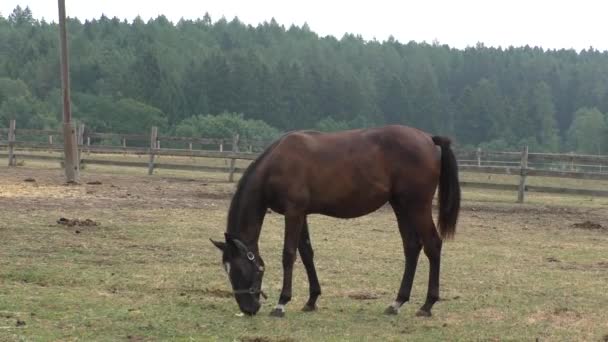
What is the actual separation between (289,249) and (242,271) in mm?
452

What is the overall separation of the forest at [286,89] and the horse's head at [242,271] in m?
70.6

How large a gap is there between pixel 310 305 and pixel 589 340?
2.36 m

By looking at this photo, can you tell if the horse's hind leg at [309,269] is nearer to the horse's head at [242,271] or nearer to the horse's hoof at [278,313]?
the horse's hoof at [278,313]

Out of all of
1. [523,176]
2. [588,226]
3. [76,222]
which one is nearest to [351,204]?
[76,222]

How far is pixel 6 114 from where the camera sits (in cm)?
8400

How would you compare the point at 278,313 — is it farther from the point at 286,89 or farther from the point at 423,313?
the point at 286,89

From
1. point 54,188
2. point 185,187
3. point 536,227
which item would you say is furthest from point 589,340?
point 185,187

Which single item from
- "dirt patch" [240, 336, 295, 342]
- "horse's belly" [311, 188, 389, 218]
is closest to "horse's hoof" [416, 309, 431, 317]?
"horse's belly" [311, 188, 389, 218]

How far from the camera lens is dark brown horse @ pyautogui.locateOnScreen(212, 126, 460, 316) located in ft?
23.3

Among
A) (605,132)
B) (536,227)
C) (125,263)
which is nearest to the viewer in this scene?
(125,263)

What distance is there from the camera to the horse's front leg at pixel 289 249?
7.07 metres

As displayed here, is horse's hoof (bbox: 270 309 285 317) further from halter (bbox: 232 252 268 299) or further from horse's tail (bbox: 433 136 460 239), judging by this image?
horse's tail (bbox: 433 136 460 239)

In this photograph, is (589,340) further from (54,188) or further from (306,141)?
(54,188)

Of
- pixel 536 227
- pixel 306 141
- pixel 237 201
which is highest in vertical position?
pixel 306 141
